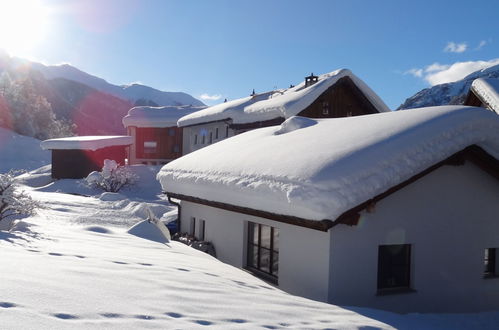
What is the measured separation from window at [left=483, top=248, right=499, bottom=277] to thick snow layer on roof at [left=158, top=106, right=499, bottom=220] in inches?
89.4

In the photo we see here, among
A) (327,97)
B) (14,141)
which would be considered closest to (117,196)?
(327,97)

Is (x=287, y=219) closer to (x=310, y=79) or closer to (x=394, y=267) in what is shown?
(x=394, y=267)

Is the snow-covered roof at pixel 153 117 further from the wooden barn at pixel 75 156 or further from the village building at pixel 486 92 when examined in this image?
the village building at pixel 486 92

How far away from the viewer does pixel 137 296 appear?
4.05 meters

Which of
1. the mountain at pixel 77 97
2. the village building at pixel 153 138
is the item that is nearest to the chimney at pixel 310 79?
the village building at pixel 153 138

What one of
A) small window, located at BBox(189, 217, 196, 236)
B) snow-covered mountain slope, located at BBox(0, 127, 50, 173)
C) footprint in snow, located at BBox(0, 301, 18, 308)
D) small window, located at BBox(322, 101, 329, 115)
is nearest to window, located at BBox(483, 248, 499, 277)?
small window, located at BBox(189, 217, 196, 236)

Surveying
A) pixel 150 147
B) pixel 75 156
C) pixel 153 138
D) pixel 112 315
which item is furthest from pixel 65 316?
pixel 150 147

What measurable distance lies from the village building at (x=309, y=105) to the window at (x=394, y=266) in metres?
12.5

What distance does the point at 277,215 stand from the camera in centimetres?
675

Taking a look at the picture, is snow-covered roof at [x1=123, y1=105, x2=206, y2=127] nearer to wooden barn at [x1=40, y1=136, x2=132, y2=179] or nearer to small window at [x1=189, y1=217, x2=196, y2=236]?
wooden barn at [x1=40, y1=136, x2=132, y2=179]

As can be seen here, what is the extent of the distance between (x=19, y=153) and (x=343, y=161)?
3874cm

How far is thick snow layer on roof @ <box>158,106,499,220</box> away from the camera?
596 cm

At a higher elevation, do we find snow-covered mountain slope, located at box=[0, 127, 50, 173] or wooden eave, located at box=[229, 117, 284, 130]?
wooden eave, located at box=[229, 117, 284, 130]

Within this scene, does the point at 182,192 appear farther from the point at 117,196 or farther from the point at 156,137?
the point at 156,137
